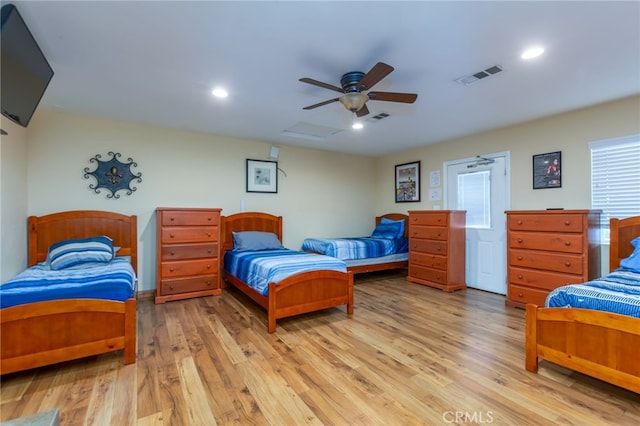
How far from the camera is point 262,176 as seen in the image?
4.93 metres

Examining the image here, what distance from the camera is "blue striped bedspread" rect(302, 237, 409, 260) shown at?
459 cm

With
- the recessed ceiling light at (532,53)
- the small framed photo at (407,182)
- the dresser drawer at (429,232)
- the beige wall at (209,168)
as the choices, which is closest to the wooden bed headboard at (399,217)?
the beige wall at (209,168)

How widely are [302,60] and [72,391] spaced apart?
278 cm

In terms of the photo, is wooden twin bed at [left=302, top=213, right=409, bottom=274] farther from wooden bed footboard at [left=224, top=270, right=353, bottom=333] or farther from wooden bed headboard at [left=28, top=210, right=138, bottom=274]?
wooden bed headboard at [left=28, top=210, right=138, bottom=274]

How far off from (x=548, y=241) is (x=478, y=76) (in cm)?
202

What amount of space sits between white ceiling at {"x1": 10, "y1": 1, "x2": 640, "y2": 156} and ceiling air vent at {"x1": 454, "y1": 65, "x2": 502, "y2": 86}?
0.20 feet

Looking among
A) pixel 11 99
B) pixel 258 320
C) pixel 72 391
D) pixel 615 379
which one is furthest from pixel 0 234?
pixel 615 379

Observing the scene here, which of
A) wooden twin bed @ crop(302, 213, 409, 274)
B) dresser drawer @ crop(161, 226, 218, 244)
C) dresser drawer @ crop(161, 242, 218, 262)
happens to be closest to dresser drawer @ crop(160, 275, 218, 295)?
dresser drawer @ crop(161, 242, 218, 262)

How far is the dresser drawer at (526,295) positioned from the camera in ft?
10.8

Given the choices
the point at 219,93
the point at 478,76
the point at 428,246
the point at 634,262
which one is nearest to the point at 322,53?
the point at 219,93

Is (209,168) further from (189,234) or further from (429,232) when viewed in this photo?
(429,232)

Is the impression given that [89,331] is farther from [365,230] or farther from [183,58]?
[365,230]

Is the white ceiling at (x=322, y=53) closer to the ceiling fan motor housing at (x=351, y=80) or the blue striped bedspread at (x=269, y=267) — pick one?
the ceiling fan motor housing at (x=351, y=80)

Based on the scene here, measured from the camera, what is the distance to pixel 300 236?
5324 millimetres
